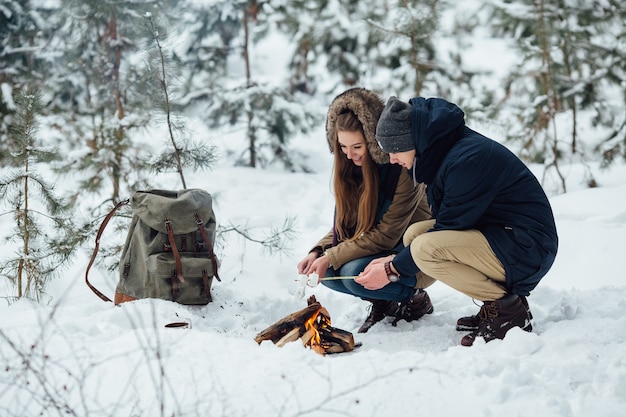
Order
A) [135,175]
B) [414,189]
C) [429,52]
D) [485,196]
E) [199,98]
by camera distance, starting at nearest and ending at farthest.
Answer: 1. [485,196]
2. [414,189]
3. [135,175]
4. [199,98]
5. [429,52]

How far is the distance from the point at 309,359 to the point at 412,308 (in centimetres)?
125

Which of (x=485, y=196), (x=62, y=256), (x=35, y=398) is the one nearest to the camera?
(x=35, y=398)

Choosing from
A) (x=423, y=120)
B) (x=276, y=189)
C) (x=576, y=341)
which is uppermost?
(x=423, y=120)

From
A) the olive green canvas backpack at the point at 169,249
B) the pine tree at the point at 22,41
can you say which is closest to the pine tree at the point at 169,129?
the olive green canvas backpack at the point at 169,249

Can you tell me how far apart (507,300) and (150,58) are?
9.62ft

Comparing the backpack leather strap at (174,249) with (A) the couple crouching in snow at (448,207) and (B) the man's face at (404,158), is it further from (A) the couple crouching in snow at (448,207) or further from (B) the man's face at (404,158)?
(B) the man's face at (404,158)

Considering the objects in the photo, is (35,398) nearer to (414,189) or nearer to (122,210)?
(414,189)

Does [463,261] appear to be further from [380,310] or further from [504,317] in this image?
[380,310]

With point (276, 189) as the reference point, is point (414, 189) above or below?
above

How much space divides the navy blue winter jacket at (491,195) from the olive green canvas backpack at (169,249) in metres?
1.46

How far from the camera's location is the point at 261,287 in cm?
438


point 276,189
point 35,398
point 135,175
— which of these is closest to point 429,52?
point 276,189

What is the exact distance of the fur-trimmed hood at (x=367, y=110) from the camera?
3.20m

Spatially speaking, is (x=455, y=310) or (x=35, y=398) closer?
(x=35, y=398)
